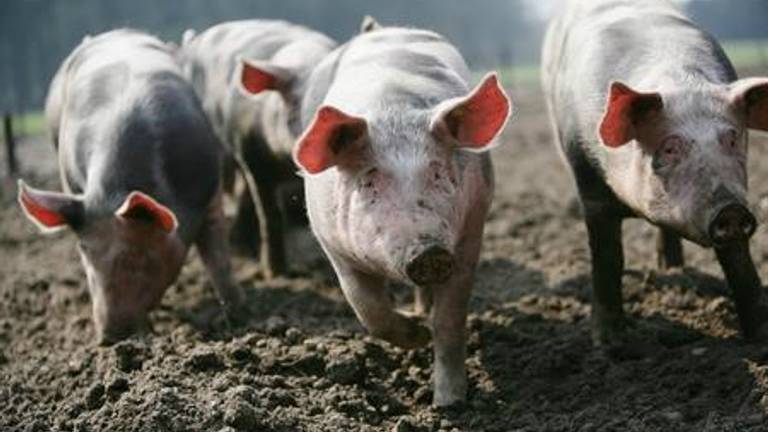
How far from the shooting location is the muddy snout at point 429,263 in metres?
4.20

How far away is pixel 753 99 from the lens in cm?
494

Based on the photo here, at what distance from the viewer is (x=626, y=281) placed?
6.98m

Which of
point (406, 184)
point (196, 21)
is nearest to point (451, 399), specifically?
point (406, 184)

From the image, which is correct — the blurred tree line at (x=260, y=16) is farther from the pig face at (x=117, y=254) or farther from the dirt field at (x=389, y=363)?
the pig face at (x=117, y=254)

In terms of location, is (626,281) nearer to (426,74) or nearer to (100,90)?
(426,74)

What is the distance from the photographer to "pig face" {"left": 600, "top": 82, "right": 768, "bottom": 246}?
180 inches

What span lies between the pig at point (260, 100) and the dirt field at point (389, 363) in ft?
2.04

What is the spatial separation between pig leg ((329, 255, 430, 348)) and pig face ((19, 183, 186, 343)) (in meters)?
1.41

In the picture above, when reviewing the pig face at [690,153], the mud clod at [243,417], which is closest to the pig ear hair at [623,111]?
the pig face at [690,153]

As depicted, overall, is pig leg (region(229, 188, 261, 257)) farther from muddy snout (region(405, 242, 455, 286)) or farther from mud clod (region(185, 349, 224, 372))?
muddy snout (region(405, 242, 455, 286))

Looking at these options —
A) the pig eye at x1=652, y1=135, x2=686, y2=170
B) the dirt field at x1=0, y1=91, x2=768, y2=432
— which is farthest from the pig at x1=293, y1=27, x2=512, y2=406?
the pig eye at x1=652, y1=135, x2=686, y2=170

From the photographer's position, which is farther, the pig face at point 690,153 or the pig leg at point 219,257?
the pig leg at point 219,257

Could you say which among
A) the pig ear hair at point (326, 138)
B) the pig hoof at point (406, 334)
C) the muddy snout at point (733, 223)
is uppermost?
the pig ear hair at point (326, 138)

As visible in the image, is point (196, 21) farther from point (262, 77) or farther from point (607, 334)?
point (607, 334)
